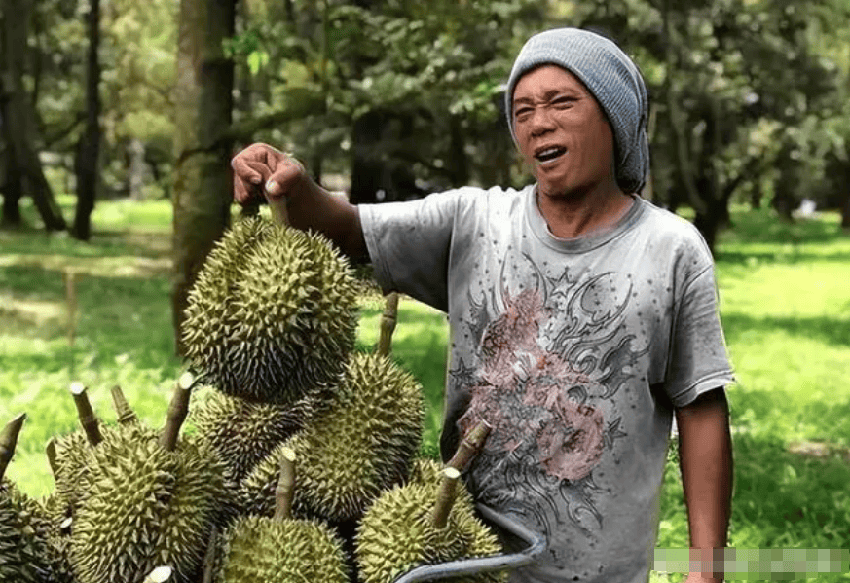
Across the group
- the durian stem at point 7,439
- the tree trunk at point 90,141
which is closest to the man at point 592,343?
the durian stem at point 7,439

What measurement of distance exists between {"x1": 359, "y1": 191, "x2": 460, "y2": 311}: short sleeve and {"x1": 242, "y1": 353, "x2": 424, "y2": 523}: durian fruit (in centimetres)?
31

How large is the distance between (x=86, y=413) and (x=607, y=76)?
43.8 inches

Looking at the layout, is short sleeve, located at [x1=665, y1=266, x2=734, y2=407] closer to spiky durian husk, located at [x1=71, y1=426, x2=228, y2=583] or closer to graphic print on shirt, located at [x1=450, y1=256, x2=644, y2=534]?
graphic print on shirt, located at [x1=450, y1=256, x2=644, y2=534]

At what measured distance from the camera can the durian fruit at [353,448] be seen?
1935mm

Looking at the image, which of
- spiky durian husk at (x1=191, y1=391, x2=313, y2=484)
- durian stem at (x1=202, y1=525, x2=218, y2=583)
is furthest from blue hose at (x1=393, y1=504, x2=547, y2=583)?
spiky durian husk at (x1=191, y1=391, x2=313, y2=484)

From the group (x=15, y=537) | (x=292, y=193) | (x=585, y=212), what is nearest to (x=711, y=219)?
(x=585, y=212)

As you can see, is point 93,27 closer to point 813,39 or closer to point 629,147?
point 813,39

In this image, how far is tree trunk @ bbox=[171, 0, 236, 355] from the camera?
797 centimetres

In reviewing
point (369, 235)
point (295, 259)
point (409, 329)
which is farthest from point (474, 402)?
point (409, 329)

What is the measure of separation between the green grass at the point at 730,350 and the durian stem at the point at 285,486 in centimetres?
38

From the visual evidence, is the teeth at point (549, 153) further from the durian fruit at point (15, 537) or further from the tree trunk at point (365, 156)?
the tree trunk at point (365, 156)

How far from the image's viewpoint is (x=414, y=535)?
5.98ft

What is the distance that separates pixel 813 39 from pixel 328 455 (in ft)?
58.2

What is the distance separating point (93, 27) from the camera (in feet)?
66.6
